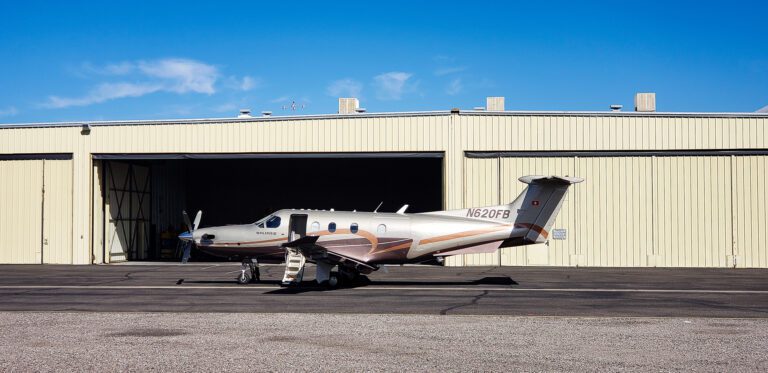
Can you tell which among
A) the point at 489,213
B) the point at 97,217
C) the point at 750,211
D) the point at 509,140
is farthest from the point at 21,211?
the point at 750,211

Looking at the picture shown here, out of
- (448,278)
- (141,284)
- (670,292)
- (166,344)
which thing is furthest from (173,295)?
(670,292)

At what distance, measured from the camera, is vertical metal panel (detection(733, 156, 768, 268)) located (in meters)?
34.5

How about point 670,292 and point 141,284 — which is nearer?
point 670,292

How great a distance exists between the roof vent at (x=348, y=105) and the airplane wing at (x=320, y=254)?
16730 millimetres

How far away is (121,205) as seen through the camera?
140 feet

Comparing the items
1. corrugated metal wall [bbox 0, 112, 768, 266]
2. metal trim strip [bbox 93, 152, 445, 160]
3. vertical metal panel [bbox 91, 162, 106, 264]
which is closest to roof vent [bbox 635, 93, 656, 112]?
corrugated metal wall [bbox 0, 112, 768, 266]

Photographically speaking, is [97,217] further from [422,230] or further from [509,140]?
[422,230]

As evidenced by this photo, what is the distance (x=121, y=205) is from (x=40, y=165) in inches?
200

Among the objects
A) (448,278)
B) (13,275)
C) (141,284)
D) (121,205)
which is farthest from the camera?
(121,205)

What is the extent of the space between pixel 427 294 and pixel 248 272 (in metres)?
6.82

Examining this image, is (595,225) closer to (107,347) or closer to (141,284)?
(141,284)

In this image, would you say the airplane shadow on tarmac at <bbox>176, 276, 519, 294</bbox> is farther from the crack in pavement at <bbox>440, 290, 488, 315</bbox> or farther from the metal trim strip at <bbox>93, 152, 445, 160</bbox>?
the metal trim strip at <bbox>93, 152, 445, 160</bbox>

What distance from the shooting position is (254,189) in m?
50.2

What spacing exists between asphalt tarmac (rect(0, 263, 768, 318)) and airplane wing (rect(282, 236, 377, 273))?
2.37 ft
